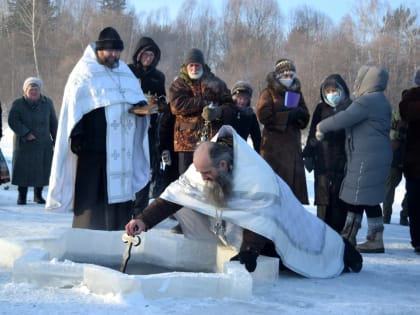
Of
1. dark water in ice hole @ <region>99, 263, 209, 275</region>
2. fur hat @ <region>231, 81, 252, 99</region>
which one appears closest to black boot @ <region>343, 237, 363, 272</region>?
dark water in ice hole @ <region>99, 263, 209, 275</region>

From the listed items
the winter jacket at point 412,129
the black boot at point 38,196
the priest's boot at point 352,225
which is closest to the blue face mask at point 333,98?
the winter jacket at point 412,129

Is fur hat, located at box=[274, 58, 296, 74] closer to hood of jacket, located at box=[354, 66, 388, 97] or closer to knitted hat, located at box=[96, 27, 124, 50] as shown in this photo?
hood of jacket, located at box=[354, 66, 388, 97]

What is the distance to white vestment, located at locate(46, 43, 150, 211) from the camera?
5.25 metres

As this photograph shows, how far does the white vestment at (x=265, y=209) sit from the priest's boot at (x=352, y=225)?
1.11 metres

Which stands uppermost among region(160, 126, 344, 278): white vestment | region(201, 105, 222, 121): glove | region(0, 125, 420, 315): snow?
region(201, 105, 222, 121): glove

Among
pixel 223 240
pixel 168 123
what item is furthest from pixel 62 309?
pixel 168 123

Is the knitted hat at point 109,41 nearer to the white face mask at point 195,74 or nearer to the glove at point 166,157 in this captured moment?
the white face mask at point 195,74

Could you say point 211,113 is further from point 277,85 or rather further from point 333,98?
point 333,98

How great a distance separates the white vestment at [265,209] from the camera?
4125mm

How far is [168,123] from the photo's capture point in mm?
6332

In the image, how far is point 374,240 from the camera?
558 centimetres

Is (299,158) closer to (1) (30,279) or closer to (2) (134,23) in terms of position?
(1) (30,279)

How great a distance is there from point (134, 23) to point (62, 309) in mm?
44621

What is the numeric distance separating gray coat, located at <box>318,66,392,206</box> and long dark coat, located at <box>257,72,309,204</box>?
520 millimetres
